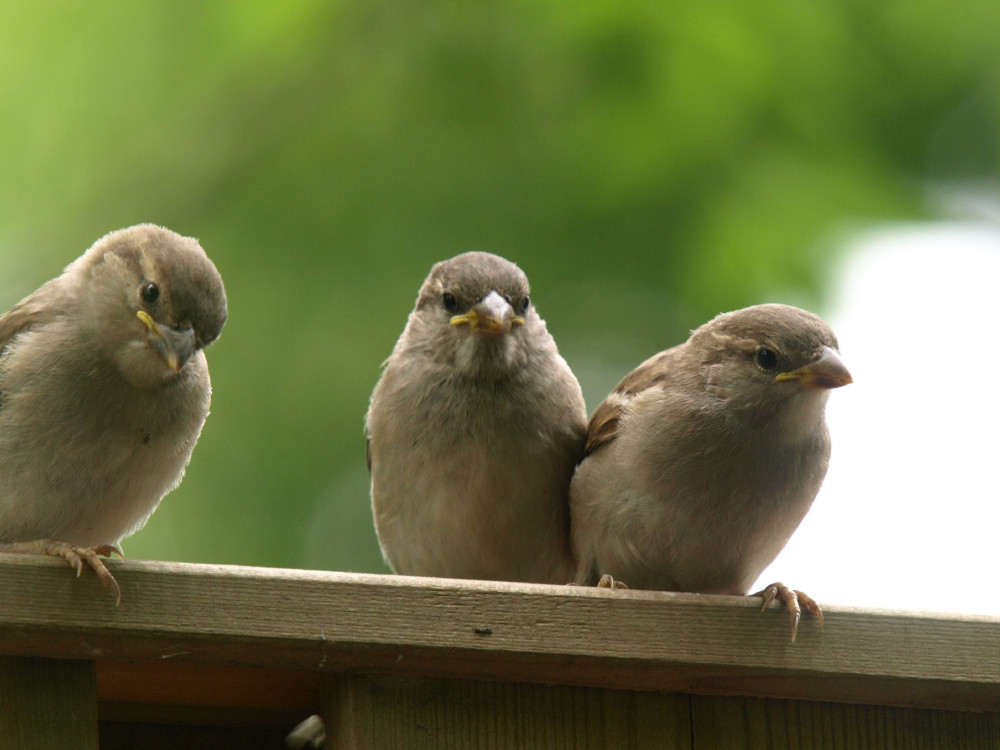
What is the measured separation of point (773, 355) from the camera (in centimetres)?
335

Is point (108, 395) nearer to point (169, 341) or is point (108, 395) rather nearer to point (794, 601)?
point (169, 341)

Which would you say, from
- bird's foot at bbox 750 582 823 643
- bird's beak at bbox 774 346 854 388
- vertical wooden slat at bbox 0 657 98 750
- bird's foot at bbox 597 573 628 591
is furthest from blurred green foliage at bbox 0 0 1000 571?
vertical wooden slat at bbox 0 657 98 750

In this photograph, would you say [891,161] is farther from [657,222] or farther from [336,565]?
[336,565]

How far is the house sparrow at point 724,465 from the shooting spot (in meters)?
3.31

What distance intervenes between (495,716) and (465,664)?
0.16m

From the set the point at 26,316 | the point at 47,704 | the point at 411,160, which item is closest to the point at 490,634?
the point at 47,704

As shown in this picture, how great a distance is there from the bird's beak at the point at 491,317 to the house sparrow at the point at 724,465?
47 cm

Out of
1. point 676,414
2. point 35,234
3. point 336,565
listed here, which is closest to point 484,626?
point 676,414

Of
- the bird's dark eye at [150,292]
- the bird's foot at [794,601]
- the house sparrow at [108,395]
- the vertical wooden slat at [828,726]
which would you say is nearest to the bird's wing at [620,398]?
the bird's foot at [794,601]

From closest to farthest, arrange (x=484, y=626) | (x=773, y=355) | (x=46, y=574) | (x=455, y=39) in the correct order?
(x=46, y=574) → (x=484, y=626) → (x=773, y=355) → (x=455, y=39)

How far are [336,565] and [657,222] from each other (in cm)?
169

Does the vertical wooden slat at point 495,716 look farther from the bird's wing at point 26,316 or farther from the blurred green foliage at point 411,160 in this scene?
the blurred green foliage at point 411,160

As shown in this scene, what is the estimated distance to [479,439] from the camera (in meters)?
3.59

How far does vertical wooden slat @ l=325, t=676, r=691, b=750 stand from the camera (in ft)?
8.49
